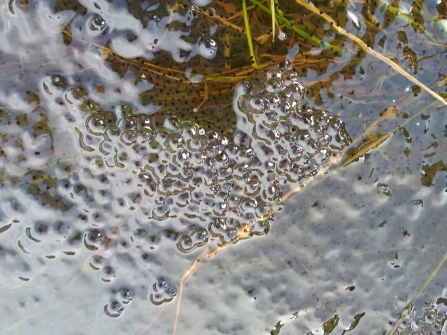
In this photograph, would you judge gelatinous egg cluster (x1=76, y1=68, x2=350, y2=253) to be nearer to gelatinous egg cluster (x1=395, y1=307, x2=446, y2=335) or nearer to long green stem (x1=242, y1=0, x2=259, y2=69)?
long green stem (x1=242, y1=0, x2=259, y2=69)

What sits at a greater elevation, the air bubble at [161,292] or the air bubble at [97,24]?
the air bubble at [97,24]

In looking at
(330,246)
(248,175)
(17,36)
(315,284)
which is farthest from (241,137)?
(17,36)

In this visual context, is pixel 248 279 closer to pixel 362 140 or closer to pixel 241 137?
pixel 241 137

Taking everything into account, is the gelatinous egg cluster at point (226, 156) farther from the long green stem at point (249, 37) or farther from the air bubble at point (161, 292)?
the air bubble at point (161, 292)

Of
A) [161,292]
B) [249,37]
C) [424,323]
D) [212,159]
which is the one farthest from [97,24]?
[424,323]

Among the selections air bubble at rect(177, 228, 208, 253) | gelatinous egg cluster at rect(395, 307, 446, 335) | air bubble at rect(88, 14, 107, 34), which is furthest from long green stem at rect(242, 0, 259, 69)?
gelatinous egg cluster at rect(395, 307, 446, 335)

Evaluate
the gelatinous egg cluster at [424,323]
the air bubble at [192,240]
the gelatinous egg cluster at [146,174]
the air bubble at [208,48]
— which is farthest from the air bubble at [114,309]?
the gelatinous egg cluster at [424,323]

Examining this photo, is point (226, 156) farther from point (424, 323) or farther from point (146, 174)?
point (424, 323)

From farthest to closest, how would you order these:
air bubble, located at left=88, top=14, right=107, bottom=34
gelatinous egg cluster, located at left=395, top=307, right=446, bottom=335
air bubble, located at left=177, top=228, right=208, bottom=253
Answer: gelatinous egg cluster, located at left=395, top=307, right=446, bottom=335 < air bubble, located at left=177, top=228, right=208, bottom=253 < air bubble, located at left=88, top=14, right=107, bottom=34
